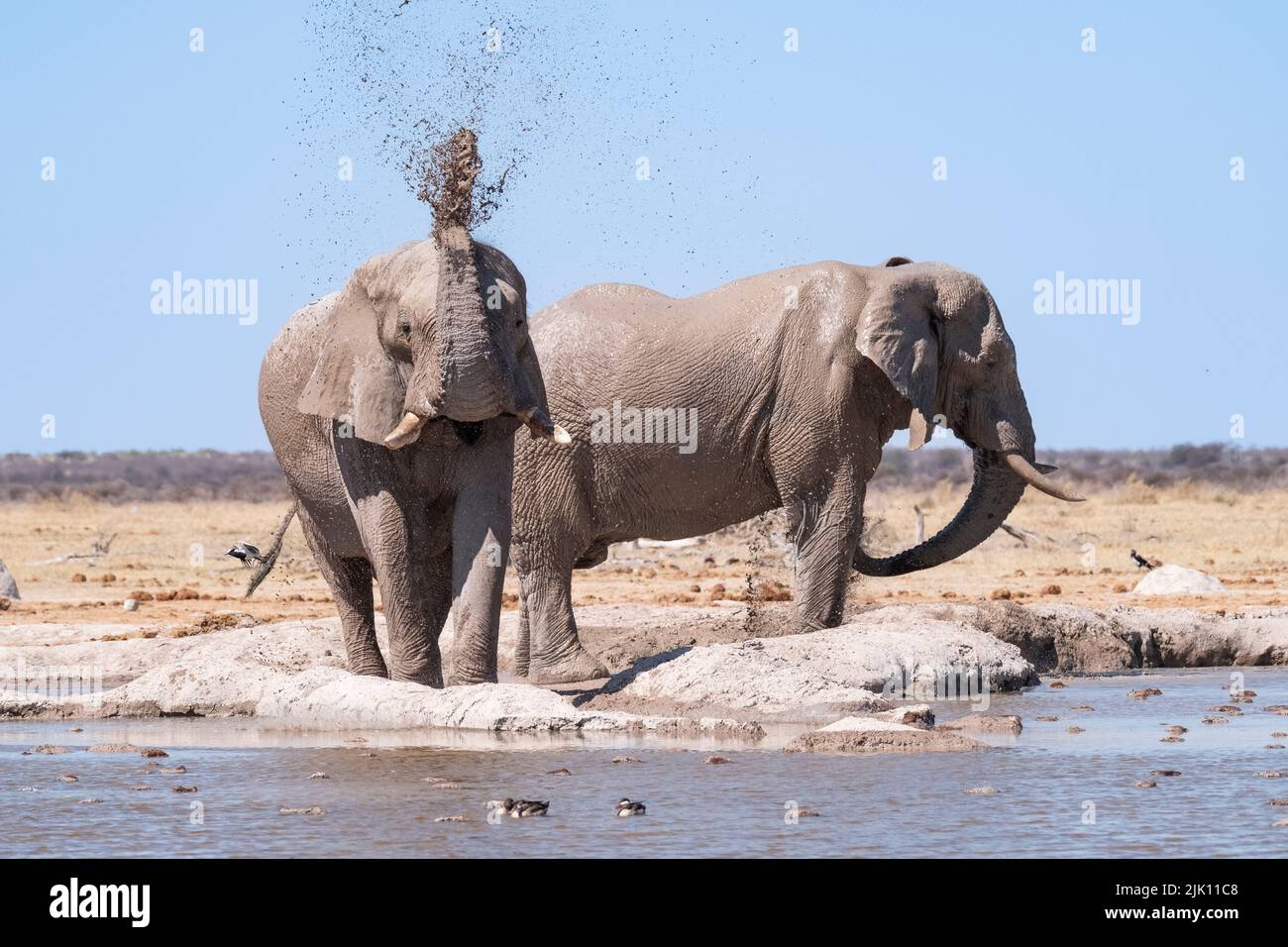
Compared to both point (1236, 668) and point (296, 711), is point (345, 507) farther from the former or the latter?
point (1236, 668)

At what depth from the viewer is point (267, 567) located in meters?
19.3

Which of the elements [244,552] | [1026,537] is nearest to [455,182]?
[244,552]

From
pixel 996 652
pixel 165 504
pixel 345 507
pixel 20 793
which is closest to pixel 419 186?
pixel 345 507

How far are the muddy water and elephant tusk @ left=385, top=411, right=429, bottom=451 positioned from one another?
5.12ft

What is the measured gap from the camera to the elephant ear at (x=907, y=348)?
14430mm

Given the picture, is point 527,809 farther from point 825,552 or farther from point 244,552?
point 244,552

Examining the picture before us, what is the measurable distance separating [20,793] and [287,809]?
1413 mm

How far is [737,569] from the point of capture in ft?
87.6

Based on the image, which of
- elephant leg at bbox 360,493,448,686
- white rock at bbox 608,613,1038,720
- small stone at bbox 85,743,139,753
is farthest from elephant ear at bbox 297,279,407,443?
white rock at bbox 608,613,1038,720

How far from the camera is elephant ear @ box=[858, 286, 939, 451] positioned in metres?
14.4

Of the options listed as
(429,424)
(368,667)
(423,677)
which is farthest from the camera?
(368,667)

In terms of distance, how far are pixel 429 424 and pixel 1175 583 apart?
11601mm

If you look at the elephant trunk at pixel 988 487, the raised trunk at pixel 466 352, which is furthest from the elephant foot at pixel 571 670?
the raised trunk at pixel 466 352

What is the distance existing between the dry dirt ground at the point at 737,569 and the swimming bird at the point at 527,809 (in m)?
6.62
